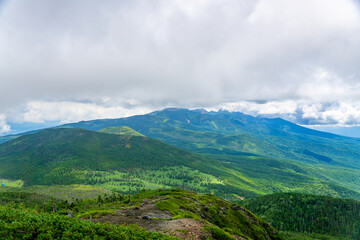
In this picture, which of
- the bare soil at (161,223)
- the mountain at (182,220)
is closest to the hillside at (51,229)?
the bare soil at (161,223)

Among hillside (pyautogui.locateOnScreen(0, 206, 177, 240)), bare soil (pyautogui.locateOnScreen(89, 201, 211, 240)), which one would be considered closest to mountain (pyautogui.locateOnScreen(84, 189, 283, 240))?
bare soil (pyautogui.locateOnScreen(89, 201, 211, 240))

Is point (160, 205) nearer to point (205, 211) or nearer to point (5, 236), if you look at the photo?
point (205, 211)

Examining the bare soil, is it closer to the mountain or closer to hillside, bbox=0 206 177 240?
the mountain

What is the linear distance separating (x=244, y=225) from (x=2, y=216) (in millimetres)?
126095

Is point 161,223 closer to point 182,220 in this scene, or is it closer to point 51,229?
point 182,220

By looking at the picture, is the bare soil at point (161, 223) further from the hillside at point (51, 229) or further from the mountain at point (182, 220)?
the hillside at point (51, 229)

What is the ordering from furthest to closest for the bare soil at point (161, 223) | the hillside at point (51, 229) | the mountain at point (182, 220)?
1. the mountain at point (182, 220)
2. the bare soil at point (161, 223)
3. the hillside at point (51, 229)

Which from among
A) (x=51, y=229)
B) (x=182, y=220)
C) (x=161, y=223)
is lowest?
(x=182, y=220)

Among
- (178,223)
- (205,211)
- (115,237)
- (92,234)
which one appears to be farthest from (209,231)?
(205,211)

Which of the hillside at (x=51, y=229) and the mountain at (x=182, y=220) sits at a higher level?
the hillside at (x=51, y=229)

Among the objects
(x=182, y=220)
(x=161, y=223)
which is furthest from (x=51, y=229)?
(x=182, y=220)

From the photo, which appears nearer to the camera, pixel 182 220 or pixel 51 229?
pixel 51 229

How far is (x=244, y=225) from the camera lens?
118 m

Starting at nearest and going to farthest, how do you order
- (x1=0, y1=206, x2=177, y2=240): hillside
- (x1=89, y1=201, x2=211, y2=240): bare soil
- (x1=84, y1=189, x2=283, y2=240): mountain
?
(x1=0, y1=206, x2=177, y2=240): hillside
(x1=89, y1=201, x2=211, y2=240): bare soil
(x1=84, y1=189, x2=283, y2=240): mountain
